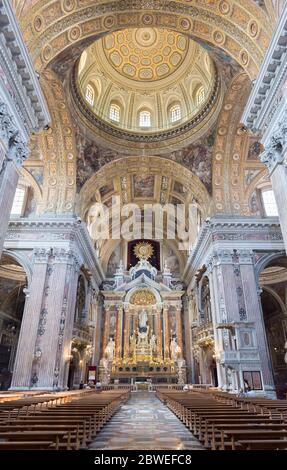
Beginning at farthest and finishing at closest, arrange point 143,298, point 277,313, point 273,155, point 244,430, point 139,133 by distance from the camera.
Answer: point 143,298, point 277,313, point 139,133, point 273,155, point 244,430

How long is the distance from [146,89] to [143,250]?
50.8 ft

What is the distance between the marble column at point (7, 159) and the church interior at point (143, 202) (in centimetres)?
7

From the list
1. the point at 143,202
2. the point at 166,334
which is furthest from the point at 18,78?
the point at 166,334

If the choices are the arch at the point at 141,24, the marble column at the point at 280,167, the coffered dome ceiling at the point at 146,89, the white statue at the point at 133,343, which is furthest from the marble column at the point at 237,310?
the white statue at the point at 133,343

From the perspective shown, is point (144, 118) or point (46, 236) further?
point (144, 118)

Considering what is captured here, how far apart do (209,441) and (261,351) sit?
38.1 feet

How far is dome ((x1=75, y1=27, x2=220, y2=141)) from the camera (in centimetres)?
1938

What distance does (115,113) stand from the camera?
72.8 ft

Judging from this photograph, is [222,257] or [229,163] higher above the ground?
[229,163]

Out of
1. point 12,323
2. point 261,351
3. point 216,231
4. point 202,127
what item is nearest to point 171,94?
point 202,127

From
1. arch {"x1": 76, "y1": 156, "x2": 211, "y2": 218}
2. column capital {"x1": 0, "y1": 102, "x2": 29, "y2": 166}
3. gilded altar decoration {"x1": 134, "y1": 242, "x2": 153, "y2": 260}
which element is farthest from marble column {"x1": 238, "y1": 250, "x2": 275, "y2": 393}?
gilded altar decoration {"x1": 134, "y1": 242, "x2": 153, "y2": 260}

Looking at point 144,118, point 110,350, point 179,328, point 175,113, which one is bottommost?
point 110,350

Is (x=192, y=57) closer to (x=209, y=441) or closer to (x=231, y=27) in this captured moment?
(x=231, y=27)

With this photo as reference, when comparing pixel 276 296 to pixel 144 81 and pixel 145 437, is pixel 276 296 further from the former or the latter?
pixel 145 437
